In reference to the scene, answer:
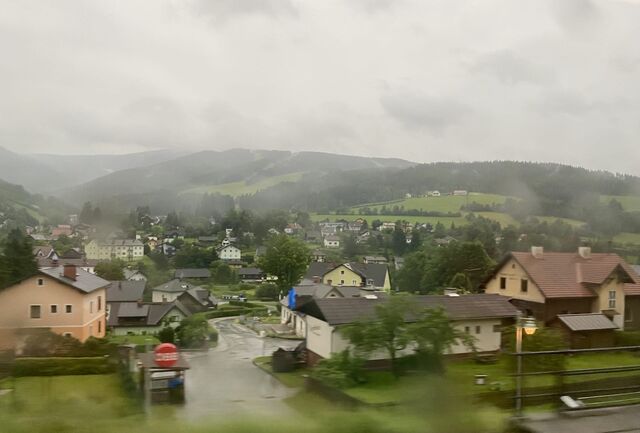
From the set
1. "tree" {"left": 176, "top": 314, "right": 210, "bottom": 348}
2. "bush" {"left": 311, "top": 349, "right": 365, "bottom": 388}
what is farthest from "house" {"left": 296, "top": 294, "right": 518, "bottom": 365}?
"tree" {"left": 176, "top": 314, "right": 210, "bottom": 348}

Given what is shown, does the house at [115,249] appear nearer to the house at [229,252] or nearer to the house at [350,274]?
the house at [229,252]

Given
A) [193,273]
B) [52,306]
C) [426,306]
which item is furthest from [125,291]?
[426,306]

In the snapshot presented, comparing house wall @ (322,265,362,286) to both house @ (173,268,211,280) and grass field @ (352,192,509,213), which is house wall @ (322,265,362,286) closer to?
house @ (173,268,211,280)

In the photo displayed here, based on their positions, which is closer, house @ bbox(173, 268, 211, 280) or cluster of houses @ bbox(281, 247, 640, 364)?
cluster of houses @ bbox(281, 247, 640, 364)

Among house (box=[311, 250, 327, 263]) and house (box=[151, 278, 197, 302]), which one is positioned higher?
house (box=[311, 250, 327, 263])

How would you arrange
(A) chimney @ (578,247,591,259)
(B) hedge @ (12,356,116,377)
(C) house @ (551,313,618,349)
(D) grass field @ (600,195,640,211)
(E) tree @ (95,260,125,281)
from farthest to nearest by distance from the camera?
1. (D) grass field @ (600,195,640,211)
2. (E) tree @ (95,260,125,281)
3. (A) chimney @ (578,247,591,259)
4. (C) house @ (551,313,618,349)
5. (B) hedge @ (12,356,116,377)

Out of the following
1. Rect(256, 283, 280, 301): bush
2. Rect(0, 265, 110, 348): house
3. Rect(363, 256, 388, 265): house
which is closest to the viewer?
Rect(0, 265, 110, 348): house

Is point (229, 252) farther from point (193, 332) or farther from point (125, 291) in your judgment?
point (193, 332)
